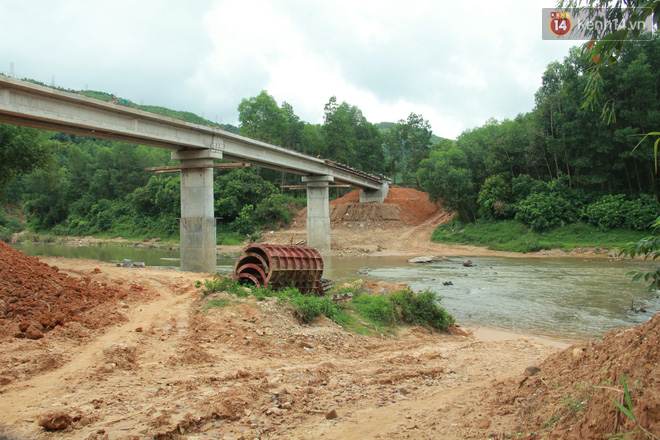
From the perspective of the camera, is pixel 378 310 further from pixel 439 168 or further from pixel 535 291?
pixel 439 168

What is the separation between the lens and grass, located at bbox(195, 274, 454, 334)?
12766 millimetres

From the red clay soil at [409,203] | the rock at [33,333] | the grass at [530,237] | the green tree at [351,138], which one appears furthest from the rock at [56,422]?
the green tree at [351,138]

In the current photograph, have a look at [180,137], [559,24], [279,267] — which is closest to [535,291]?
[279,267]

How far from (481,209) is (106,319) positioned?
45.0 m

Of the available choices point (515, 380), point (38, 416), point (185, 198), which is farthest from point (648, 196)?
point (38, 416)

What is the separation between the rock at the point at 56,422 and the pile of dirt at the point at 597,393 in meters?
5.32

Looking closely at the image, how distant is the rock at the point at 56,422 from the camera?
18.4ft

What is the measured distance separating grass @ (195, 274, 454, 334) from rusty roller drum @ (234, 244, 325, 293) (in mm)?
553

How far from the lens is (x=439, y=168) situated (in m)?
52.2

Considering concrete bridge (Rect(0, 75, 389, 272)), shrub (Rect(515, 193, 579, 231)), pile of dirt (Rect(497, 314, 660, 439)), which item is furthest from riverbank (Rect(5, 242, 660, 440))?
shrub (Rect(515, 193, 579, 231))

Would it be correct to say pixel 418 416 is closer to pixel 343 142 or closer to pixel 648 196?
pixel 648 196

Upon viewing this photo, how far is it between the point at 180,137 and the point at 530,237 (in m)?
33.0

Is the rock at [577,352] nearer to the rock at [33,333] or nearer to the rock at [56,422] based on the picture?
the rock at [56,422]

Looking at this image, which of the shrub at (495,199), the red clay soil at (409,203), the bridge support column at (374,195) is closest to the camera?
the shrub at (495,199)
